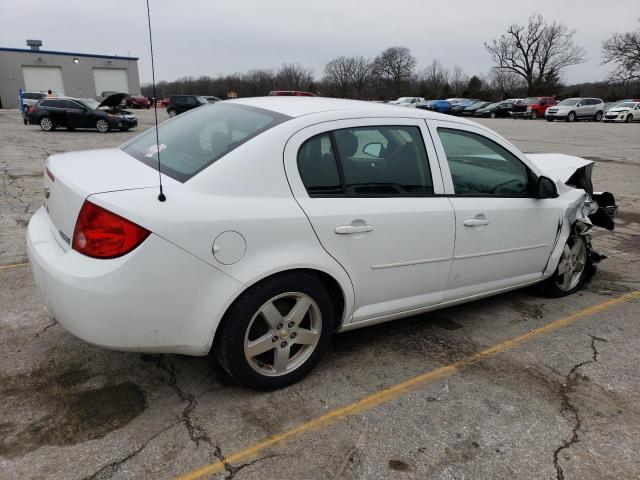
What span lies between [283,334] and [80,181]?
132 centimetres

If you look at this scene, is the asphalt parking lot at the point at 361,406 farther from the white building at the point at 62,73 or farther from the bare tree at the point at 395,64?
the bare tree at the point at 395,64

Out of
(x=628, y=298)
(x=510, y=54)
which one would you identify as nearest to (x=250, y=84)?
(x=510, y=54)

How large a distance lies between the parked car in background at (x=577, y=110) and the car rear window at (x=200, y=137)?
117ft

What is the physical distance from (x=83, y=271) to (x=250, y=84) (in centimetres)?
6676

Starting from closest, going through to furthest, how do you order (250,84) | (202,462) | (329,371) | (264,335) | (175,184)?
(202,462), (175,184), (264,335), (329,371), (250,84)

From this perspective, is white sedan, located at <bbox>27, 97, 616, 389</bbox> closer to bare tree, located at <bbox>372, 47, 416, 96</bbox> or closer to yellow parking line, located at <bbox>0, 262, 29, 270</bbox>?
yellow parking line, located at <bbox>0, 262, 29, 270</bbox>

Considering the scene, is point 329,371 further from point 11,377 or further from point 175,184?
point 11,377

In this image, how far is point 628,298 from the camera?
437 cm

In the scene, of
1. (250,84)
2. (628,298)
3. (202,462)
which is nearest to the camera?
(202,462)

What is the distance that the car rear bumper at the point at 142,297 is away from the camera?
2240 millimetres

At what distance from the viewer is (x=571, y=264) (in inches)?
168

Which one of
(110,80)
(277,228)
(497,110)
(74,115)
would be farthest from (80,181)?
(110,80)

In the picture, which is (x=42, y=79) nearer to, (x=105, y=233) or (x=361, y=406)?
(x=105, y=233)

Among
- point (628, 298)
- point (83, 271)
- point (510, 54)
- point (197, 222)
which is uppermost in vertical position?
point (510, 54)
